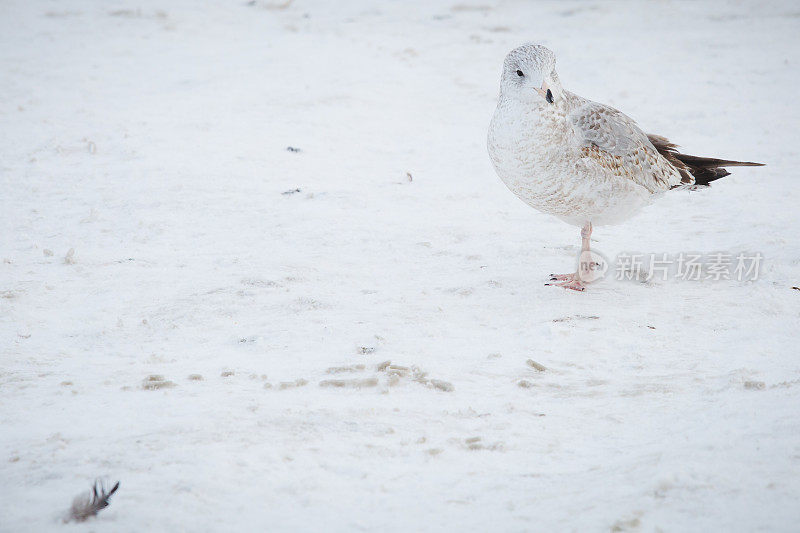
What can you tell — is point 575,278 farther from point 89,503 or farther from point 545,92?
point 89,503

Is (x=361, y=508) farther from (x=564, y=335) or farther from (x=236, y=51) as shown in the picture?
(x=236, y=51)

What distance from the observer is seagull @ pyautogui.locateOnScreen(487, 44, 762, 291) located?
457 cm

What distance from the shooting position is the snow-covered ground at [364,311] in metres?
2.79

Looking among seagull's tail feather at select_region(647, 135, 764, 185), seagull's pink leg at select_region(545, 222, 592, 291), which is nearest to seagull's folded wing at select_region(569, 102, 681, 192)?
seagull's tail feather at select_region(647, 135, 764, 185)

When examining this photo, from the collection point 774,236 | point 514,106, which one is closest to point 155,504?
point 514,106

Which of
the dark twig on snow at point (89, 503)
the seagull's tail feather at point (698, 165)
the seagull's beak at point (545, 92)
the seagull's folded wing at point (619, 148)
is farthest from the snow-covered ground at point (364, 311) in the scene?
the seagull's beak at point (545, 92)

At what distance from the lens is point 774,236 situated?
18.4 ft

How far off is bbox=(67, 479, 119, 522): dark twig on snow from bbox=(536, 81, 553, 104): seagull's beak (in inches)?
127

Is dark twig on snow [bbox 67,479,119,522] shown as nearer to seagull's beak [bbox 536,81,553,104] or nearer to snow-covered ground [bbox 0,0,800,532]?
snow-covered ground [bbox 0,0,800,532]

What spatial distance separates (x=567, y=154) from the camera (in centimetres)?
464

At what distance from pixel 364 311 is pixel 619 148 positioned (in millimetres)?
2031

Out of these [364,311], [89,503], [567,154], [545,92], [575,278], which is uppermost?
[545,92]

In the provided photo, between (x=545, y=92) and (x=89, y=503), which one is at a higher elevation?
(x=545, y=92)

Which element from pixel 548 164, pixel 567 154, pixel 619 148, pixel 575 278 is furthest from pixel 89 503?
pixel 619 148
